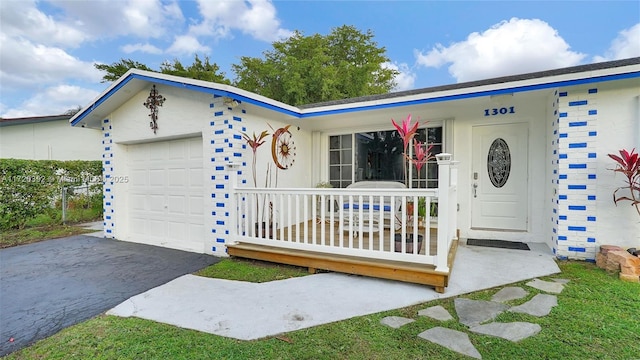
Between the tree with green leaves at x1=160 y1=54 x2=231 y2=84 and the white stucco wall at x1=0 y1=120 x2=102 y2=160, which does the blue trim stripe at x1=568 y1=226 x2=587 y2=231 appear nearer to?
the white stucco wall at x1=0 y1=120 x2=102 y2=160

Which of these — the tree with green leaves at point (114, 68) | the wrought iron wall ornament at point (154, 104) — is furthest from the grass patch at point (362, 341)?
the tree with green leaves at point (114, 68)

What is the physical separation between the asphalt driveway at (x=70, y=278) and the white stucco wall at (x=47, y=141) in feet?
25.8

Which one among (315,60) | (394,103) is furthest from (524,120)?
(315,60)

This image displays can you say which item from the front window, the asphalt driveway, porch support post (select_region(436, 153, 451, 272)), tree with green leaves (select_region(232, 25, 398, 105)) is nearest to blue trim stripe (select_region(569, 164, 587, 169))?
the front window

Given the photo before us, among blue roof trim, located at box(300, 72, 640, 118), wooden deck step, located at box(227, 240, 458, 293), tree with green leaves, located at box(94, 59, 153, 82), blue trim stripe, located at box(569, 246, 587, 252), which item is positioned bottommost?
wooden deck step, located at box(227, 240, 458, 293)

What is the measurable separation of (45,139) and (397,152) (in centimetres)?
1416

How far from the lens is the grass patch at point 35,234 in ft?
19.6

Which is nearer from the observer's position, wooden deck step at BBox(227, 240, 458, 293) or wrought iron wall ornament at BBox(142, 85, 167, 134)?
wooden deck step at BBox(227, 240, 458, 293)

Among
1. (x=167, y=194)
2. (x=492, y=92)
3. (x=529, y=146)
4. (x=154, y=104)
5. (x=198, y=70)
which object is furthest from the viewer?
(x=198, y=70)

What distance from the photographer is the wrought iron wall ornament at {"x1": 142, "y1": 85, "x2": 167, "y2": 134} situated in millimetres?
5301

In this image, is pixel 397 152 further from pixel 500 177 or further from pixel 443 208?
pixel 443 208

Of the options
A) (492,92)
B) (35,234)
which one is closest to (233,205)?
(492,92)

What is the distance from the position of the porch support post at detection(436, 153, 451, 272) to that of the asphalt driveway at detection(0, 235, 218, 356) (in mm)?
3303

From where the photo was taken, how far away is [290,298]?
3.00 m
